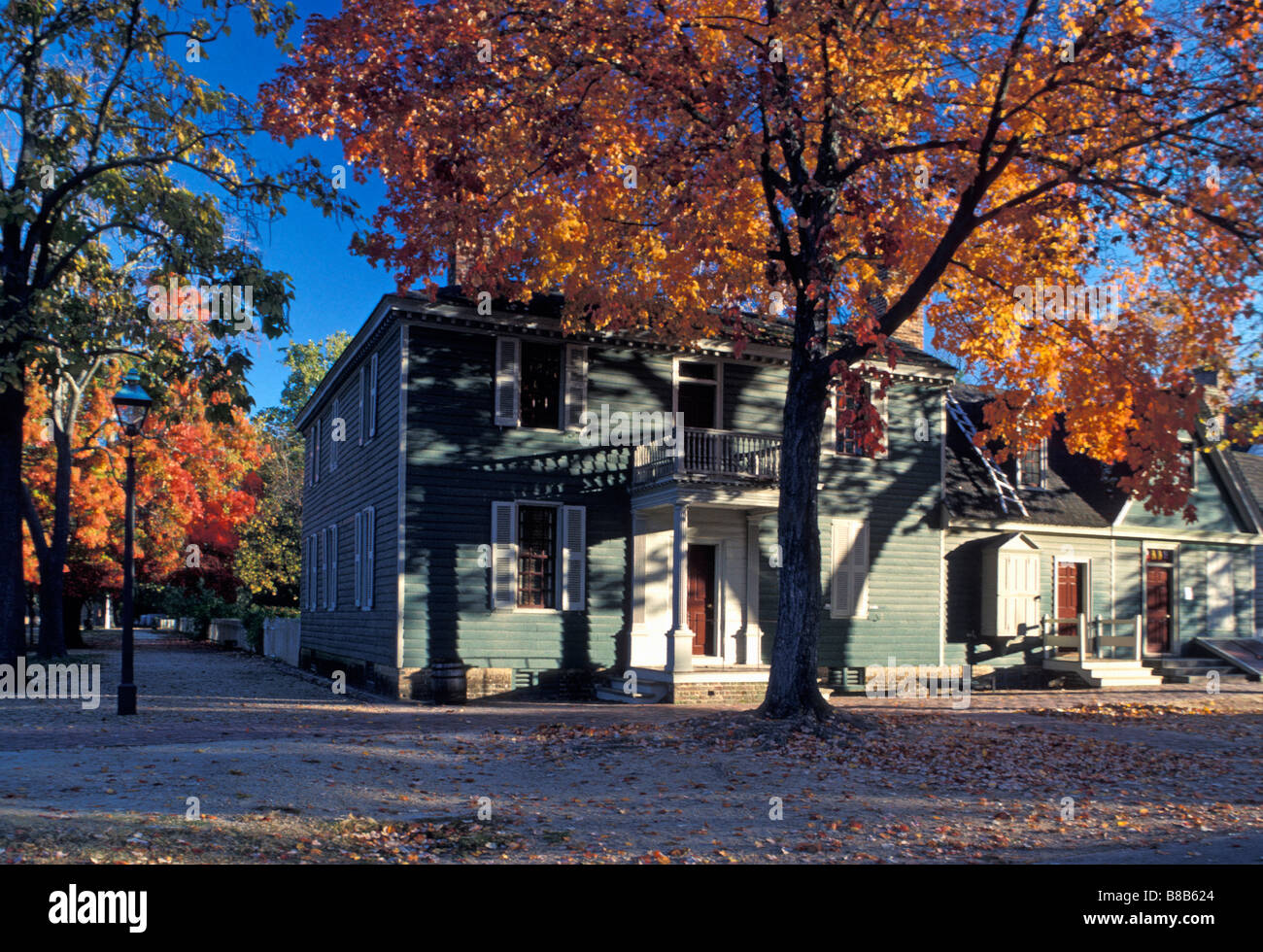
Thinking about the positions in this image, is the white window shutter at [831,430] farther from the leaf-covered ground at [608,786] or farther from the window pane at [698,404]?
the leaf-covered ground at [608,786]

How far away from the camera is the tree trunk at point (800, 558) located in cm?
1401

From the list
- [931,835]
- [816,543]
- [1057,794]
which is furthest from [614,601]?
[931,835]

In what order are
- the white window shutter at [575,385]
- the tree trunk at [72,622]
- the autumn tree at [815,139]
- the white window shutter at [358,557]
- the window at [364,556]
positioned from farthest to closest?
the tree trunk at [72,622] < the white window shutter at [358,557] < the window at [364,556] < the white window shutter at [575,385] < the autumn tree at [815,139]

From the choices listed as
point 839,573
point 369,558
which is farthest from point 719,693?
point 369,558

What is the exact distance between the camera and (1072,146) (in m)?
14.8

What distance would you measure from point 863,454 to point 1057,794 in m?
12.4

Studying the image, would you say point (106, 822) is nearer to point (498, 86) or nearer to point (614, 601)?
point (498, 86)

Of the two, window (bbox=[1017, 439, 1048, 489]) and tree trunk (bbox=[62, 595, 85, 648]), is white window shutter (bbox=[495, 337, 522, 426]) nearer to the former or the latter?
window (bbox=[1017, 439, 1048, 489])

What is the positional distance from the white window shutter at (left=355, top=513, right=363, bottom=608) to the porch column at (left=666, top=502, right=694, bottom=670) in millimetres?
6419

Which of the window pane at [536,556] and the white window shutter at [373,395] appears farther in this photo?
the white window shutter at [373,395]

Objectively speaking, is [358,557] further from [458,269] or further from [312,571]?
[312,571]

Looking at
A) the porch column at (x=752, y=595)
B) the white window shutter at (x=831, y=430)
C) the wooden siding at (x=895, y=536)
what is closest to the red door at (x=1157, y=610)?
the wooden siding at (x=895, y=536)

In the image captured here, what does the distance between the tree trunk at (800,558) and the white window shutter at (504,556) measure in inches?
231

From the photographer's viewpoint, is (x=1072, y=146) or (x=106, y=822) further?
(x=1072, y=146)
